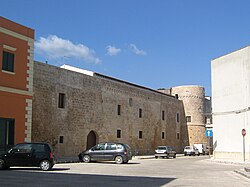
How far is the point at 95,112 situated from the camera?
3669 centimetres

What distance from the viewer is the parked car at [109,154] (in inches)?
1033

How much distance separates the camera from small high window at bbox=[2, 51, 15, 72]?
2189 cm

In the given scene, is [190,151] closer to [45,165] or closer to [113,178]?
[45,165]

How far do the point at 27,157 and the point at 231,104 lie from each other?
56.7 feet

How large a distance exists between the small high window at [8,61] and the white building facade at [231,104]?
53.9ft

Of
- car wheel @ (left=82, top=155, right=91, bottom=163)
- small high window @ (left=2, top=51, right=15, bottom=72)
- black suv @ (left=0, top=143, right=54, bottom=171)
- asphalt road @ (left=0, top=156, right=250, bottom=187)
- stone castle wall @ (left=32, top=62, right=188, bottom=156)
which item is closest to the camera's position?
asphalt road @ (left=0, top=156, right=250, bottom=187)

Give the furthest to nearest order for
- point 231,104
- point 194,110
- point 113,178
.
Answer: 1. point 194,110
2. point 231,104
3. point 113,178

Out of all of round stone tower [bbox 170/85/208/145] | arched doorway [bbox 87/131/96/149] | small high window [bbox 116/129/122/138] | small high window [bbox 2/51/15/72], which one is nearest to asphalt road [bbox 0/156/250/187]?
small high window [bbox 2/51/15/72]

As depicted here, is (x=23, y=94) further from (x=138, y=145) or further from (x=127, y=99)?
(x=138, y=145)

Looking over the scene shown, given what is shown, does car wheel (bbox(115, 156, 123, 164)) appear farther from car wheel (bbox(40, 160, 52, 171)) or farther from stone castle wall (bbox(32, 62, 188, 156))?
car wheel (bbox(40, 160, 52, 171))

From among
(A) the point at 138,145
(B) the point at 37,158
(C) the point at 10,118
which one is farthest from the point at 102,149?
(A) the point at 138,145

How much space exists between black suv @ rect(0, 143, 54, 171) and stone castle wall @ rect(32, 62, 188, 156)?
450 inches

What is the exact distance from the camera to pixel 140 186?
1212 centimetres

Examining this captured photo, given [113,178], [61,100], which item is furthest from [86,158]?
[113,178]
